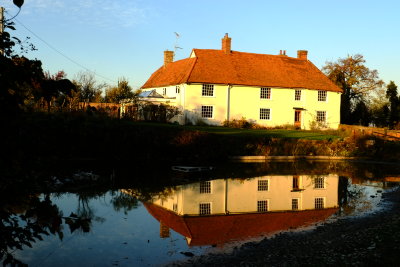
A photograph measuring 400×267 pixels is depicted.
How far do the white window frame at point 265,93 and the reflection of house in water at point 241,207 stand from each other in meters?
22.1

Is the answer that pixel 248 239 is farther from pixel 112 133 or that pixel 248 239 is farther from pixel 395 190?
pixel 112 133

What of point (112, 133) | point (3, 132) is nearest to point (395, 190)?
point (112, 133)

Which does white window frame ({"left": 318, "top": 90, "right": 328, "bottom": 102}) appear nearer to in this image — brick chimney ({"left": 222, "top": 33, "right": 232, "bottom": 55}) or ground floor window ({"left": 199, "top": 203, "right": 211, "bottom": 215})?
brick chimney ({"left": 222, "top": 33, "right": 232, "bottom": 55})

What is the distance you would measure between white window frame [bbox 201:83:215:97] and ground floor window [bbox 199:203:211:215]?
25.5 metres

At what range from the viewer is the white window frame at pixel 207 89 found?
1575 inches

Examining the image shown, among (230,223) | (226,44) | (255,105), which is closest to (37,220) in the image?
(230,223)

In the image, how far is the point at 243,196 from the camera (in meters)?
16.7

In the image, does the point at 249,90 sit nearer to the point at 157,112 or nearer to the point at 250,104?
the point at 250,104

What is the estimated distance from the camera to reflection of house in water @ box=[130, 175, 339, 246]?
1191 centimetres

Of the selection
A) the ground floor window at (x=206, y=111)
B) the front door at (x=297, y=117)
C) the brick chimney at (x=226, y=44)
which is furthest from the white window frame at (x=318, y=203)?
the brick chimney at (x=226, y=44)

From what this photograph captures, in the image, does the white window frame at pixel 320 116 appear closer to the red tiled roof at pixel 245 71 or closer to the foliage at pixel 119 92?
the red tiled roof at pixel 245 71

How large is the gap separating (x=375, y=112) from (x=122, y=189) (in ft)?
137

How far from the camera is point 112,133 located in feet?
83.3

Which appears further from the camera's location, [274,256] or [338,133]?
[338,133]
